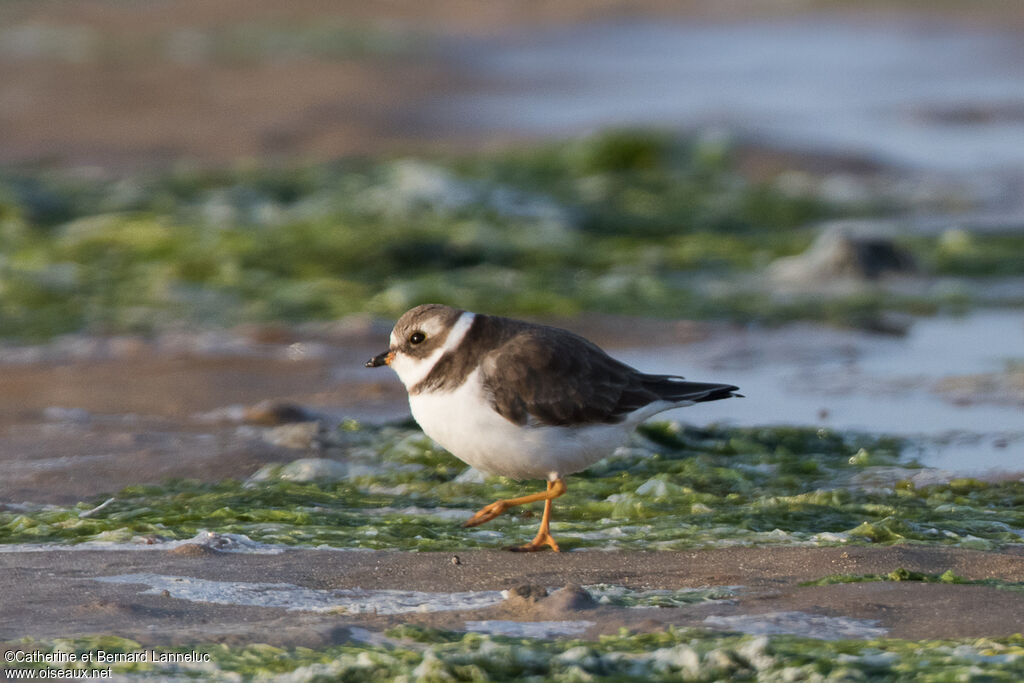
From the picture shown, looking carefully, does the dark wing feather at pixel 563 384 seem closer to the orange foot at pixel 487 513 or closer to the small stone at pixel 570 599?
the orange foot at pixel 487 513

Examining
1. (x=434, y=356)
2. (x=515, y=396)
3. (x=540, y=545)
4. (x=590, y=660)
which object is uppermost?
(x=434, y=356)

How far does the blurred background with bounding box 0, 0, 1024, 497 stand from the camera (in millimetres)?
6656

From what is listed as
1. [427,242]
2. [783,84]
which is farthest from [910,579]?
[783,84]

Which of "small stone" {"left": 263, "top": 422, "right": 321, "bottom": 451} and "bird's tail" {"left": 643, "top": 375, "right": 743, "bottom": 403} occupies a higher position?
"bird's tail" {"left": 643, "top": 375, "right": 743, "bottom": 403}

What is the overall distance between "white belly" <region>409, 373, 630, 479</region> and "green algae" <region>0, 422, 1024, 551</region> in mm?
257

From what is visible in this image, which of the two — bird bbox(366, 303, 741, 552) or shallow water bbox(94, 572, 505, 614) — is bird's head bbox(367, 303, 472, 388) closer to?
bird bbox(366, 303, 741, 552)

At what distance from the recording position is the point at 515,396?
4.25m

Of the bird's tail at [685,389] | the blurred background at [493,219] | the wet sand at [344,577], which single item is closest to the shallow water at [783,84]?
the blurred background at [493,219]

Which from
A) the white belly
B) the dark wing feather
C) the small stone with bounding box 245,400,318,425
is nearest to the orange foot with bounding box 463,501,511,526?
the white belly

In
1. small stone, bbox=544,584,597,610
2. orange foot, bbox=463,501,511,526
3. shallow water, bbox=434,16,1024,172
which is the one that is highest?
shallow water, bbox=434,16,1024,172

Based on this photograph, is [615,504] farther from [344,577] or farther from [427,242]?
[427,242]

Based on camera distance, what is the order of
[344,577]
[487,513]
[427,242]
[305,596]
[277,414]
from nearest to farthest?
[305,596]
[344,577]
[487,513]
[277,414]
[427,242]

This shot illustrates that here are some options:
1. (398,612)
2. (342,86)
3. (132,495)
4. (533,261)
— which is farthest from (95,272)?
(342,86)

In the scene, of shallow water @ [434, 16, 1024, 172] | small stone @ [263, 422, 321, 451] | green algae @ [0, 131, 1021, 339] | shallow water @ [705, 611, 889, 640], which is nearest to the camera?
shallow water @ [705, 611, 889, 640]
